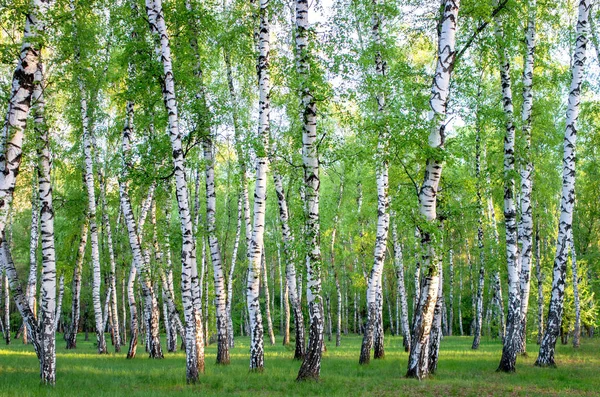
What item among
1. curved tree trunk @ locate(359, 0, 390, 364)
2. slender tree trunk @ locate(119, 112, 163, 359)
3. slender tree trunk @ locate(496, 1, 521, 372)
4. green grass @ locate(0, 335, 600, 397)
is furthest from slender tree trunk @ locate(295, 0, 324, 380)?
slender tree trunk @ locate(496, 1, 521, 372)

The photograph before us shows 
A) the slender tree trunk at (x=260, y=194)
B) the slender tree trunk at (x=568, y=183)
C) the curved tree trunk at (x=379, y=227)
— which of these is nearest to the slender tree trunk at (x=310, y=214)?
the slender tree trunk at (x=260, y=194)

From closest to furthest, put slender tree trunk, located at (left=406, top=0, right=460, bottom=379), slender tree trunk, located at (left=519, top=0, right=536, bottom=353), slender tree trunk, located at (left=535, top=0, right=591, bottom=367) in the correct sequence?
1. slender tree trunk, located at (left=406, top=0, right=460, bottom=379)
2. slender tree trunk, located at (left=535, top=0, right=591, bottom=367)
3. slender tree trunk, located at (left=519, top=0, right=536, bottom=353)

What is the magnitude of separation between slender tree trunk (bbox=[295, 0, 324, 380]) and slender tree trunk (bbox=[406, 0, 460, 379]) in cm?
232

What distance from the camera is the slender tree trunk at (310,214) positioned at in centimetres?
1045

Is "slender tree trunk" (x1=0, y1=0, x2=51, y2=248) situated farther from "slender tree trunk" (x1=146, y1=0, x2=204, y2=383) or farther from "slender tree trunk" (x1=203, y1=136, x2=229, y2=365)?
"slender tree trunk" (x1=203, y1=136, x2=229, y2=365)

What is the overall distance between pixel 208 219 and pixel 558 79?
12.5 metres

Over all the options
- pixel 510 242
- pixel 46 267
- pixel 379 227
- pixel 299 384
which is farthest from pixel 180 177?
pixel 510 242

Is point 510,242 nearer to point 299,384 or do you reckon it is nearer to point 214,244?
point 299,384

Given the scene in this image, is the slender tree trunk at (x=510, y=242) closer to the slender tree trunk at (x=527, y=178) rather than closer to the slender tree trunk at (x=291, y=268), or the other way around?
the slender tree trunk at (x=527, y=178)

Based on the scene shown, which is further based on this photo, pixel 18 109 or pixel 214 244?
pixel 214 244

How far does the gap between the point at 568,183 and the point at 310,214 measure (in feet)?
26.9

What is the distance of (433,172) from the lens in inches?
399

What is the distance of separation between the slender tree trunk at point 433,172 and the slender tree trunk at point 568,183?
553 cm

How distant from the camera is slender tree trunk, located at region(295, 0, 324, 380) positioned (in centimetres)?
1045
